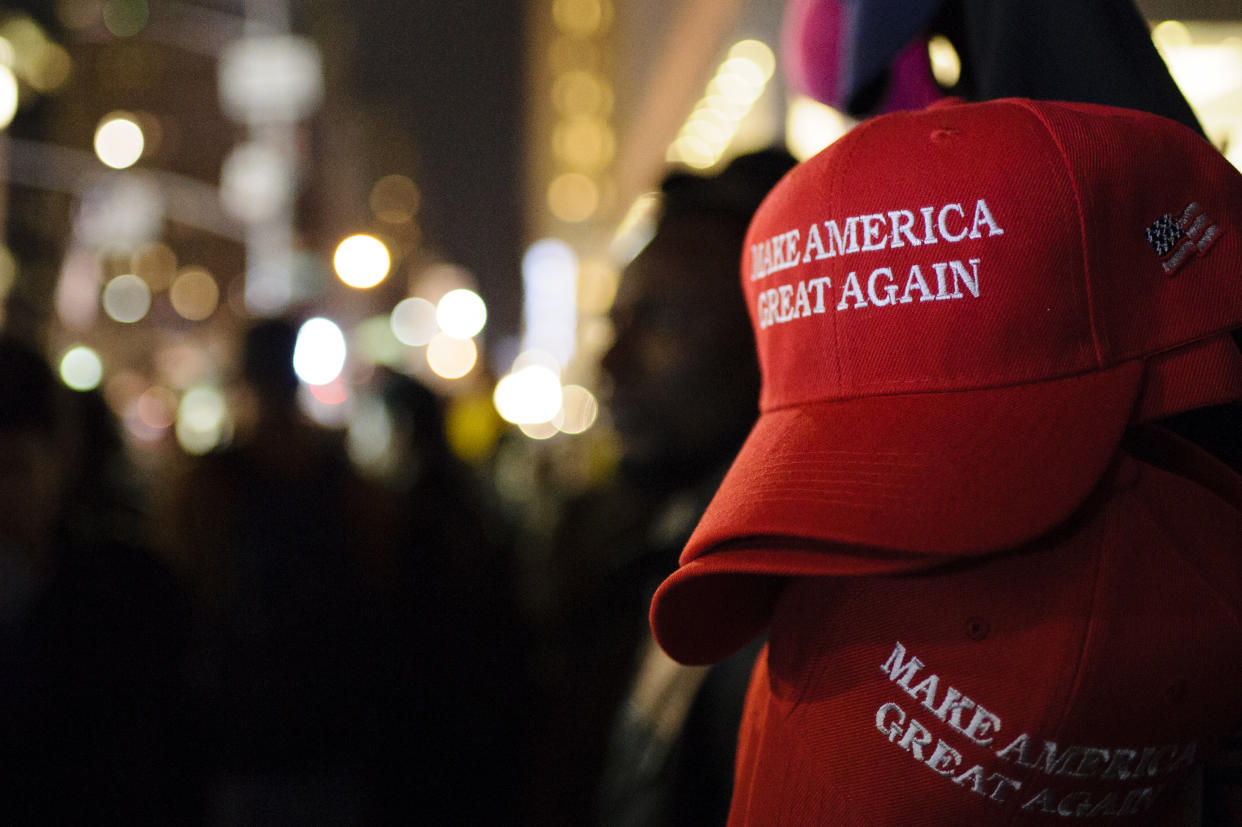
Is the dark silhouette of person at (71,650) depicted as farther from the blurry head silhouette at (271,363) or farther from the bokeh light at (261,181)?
the bokeh light at (261,181)

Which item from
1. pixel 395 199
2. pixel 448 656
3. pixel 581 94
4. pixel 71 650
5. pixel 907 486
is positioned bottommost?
pixel 448 656

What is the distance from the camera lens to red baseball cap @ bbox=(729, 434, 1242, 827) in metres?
0.77

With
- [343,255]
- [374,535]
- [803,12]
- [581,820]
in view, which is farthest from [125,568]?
[343,255]

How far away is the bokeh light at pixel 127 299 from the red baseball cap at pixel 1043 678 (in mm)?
31223

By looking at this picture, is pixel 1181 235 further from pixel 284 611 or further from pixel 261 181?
pixel 261 181

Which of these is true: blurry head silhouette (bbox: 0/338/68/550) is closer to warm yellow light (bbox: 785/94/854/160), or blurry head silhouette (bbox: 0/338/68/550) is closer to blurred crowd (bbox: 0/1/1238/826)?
blurred crowd (bbox: 0/1/1238/826)

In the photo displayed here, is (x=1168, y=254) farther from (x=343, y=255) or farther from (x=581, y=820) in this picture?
(x=343, y=255)

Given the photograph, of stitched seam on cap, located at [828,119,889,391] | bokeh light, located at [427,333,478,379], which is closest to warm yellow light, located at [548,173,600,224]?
bokeh light, located at [427,333,478,379]

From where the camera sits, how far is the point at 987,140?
34.0 inches

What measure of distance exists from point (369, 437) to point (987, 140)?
7.48 meters

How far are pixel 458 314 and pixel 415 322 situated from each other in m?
1.61

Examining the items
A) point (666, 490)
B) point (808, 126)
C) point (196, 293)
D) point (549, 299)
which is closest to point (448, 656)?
point (666, 490)

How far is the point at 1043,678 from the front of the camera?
774 millimetres

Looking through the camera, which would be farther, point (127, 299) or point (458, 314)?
point (458, 314)
